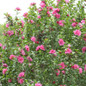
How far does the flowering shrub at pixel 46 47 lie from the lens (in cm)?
392

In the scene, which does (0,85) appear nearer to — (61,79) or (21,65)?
(21,65)

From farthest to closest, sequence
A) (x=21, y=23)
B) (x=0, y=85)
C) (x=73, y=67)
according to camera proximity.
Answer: (x=21, y=23), (x=0, y=85), (x=73, y=67)

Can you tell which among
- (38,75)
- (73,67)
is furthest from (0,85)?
(73,67)

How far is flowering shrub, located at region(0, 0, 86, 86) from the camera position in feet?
12.9

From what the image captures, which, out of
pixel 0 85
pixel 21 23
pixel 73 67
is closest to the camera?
pixel 73 67

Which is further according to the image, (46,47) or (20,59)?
(46,47)

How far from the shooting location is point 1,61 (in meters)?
4.35

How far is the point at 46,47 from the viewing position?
13.4ft

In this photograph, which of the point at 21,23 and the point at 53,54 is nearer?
the point at 53,54

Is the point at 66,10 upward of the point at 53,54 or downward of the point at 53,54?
upward

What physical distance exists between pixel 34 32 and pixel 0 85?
131cm

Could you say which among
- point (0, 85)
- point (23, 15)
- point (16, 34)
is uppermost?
point (23, 15)

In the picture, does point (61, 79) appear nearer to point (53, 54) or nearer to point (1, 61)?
point (53, 54)

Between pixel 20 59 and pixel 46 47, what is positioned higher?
pixel 46 47
